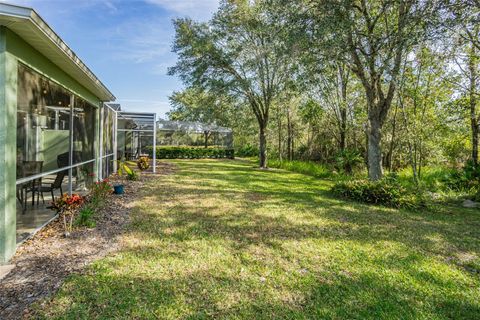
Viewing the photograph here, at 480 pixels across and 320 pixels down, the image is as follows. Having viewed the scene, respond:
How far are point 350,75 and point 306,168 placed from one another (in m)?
4.89

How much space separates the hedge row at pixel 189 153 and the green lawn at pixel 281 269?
17340mm

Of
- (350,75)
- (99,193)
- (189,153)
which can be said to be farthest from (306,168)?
(189,153)

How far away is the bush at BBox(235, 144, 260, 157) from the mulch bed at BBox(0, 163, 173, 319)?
70.7 feet

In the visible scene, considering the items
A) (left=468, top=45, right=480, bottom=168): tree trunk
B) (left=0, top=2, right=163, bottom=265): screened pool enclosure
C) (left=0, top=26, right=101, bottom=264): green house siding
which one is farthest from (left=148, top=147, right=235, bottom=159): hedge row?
(left=0, top=26, right=101, bottom=264): green house siding

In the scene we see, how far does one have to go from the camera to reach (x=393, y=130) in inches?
Answer: 444

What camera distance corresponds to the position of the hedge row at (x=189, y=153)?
22.8 m

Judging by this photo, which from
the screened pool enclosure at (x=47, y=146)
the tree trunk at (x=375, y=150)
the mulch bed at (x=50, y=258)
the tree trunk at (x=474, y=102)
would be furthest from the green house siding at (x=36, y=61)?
the tree trunk at (x=474, y=102)

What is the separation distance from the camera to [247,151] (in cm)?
2709

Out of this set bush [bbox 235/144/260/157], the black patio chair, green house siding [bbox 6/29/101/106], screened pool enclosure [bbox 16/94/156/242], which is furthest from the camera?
bush [bbox 235/144/260/157]

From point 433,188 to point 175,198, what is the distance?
8.27 meters

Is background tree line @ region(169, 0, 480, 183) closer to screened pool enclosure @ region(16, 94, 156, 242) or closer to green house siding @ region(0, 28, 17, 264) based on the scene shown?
screened pool enclosure @ region(16, 94, 156, 242)

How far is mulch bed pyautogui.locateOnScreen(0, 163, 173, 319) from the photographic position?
252 centimetres

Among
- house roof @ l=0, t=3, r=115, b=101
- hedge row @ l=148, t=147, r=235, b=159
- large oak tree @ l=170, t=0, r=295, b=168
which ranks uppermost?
large oak tree @ l=170, t=0, r=295, b=168

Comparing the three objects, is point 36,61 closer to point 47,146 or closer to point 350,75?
point 47,146
